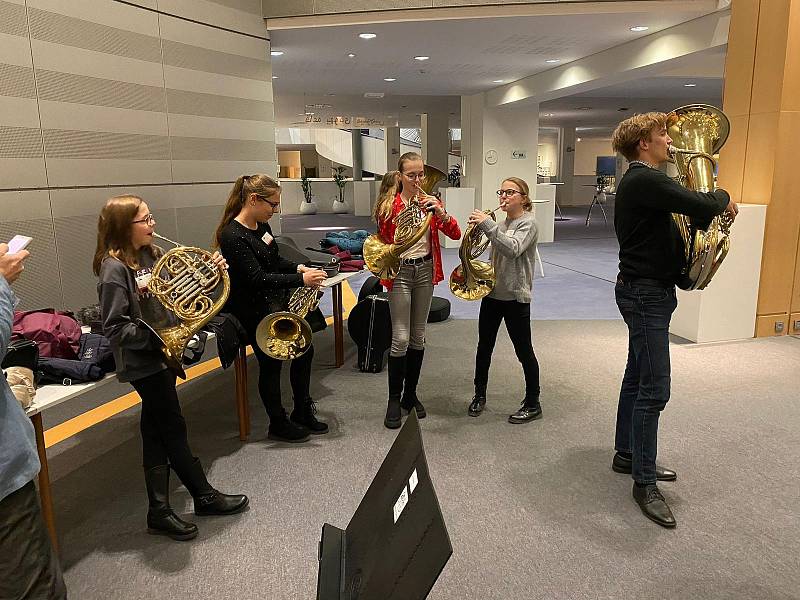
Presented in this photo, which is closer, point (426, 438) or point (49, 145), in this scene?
point (426, 438)

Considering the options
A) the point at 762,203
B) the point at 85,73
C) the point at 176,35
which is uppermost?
the point at 176,35

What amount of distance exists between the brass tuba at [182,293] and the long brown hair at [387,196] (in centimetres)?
110

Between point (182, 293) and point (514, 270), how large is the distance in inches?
72.7

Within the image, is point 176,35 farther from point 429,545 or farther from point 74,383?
point 429,545

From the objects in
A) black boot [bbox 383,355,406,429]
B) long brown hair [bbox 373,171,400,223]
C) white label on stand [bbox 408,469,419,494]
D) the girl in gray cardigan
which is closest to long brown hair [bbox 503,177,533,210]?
the girl in gray cardigan

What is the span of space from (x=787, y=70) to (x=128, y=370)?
5.40m

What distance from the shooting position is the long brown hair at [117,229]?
2527mm

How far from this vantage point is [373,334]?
4801 millimetres

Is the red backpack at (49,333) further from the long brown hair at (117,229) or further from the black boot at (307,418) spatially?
the black boot at (307,418)

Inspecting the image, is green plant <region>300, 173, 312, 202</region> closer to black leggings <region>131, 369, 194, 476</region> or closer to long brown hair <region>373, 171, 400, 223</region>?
long brown hair <region>373, 171, 400, 223</region>

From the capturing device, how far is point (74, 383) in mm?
2590

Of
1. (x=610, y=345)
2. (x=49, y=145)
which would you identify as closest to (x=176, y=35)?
(x=49, y=145)

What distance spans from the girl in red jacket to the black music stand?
185cm

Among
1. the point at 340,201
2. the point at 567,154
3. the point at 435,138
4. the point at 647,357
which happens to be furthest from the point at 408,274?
the point at 567,154
